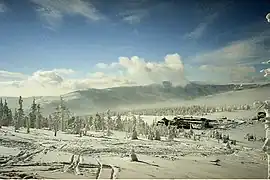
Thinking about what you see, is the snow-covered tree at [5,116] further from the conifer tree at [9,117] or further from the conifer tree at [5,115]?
the conifer tree at [9,117]

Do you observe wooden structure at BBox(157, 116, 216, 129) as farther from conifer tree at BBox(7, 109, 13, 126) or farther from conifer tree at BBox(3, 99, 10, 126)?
conifer tree at BBox(3, 99, 10, 126)

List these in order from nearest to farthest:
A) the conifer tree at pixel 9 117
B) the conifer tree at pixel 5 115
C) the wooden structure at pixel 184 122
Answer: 1. the conifer tree at pixel 5 115
2. the conifer tree at pixel 9 117
3. the wooden structure at pixel 184 122

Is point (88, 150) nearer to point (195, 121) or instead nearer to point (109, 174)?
point (109, 174)

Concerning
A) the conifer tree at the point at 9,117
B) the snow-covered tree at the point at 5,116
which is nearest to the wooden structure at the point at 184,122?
the conifer tree at the point at 9,117

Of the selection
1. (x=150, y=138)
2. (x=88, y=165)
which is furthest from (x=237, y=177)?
(x=150, y=138)

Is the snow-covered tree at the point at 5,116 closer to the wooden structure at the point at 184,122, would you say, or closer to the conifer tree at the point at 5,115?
the conifer tree at the point at 5,115

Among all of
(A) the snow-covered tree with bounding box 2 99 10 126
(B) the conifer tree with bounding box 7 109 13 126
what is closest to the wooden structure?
(B) the conifer tree with bounding box 7 109 13 126

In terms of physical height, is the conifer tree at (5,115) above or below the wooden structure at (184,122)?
above

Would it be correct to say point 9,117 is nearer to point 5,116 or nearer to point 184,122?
point 5,116

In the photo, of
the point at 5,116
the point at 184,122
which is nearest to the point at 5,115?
the point at 5,116

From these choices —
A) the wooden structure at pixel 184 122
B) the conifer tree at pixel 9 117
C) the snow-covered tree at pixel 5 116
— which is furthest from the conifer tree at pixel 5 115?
the wooden structure at pixel 184 122

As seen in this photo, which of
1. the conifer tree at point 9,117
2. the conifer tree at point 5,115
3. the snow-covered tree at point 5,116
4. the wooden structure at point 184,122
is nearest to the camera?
the snow-covered tree at point 5,116

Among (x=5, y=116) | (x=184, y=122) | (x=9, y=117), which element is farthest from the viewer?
(x=184, y=122)

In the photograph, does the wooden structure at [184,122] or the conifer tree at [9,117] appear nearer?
the conifer tree at [9,117]
